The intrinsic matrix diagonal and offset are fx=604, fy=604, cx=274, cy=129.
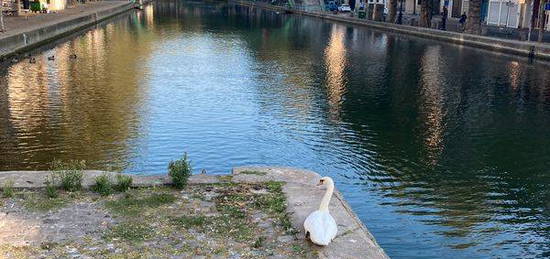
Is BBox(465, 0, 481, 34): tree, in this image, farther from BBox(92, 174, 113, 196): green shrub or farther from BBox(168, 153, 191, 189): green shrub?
BBox(92, 174, 113, 196): green shrub

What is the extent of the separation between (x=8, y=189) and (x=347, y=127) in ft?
41.3

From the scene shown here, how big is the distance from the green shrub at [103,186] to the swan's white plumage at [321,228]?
413 cm

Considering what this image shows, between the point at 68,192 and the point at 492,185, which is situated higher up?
the point at 68,192

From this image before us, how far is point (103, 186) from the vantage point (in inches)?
448

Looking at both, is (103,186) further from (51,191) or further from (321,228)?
(321,228)

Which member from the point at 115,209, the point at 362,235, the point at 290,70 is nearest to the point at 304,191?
the point at 362,235

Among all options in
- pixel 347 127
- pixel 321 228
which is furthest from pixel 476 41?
pixel 321 228

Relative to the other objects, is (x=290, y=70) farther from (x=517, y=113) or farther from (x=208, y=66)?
(x=517, y=113)

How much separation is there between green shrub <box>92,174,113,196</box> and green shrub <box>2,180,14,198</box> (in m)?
1.48

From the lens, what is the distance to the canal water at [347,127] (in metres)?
13.8

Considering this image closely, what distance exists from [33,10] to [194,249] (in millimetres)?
61518

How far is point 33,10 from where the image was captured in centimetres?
6384

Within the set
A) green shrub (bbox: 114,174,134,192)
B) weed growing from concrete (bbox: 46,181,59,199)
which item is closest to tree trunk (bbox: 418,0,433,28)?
green shrub (bbox: 114,174,134,192)

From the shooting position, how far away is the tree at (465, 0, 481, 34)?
48969 millimetres
